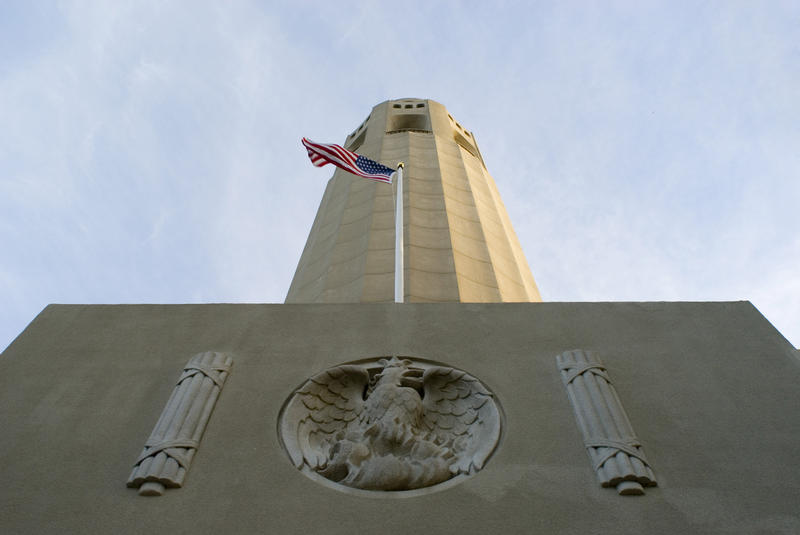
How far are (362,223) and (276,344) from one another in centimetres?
764

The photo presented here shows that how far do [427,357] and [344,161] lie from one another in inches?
290

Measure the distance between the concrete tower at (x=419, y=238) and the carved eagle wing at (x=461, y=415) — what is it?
4.19m

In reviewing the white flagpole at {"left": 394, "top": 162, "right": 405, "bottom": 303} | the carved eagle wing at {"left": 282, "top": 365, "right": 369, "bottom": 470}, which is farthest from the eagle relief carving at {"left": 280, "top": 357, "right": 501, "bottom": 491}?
the white flagpole at {"left": 394, "top": 162, "right": 405, "bottom": 303}

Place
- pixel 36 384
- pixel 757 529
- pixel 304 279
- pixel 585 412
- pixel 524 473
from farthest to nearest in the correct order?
pixel 304 279, pixel 36 384, pixel 585 412, pixel 524 473, pixel 757 529

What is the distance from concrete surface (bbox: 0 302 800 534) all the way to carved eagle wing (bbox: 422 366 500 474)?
0.19m

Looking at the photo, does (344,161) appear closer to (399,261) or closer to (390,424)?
(399,261)

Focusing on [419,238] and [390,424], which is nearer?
[390,424]

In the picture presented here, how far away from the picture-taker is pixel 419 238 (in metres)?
13.6

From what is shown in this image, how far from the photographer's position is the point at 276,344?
7652 mm

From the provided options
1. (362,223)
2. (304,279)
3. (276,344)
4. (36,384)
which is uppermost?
(362,223)

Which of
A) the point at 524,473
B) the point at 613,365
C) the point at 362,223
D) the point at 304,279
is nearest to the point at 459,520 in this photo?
the point at 524,473

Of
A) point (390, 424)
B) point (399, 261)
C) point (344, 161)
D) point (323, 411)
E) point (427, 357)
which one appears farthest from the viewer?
point (344, 161)

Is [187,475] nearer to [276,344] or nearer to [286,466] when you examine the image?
[286,466]

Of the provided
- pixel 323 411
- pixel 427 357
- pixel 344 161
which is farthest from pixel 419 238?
pixel 323 411
